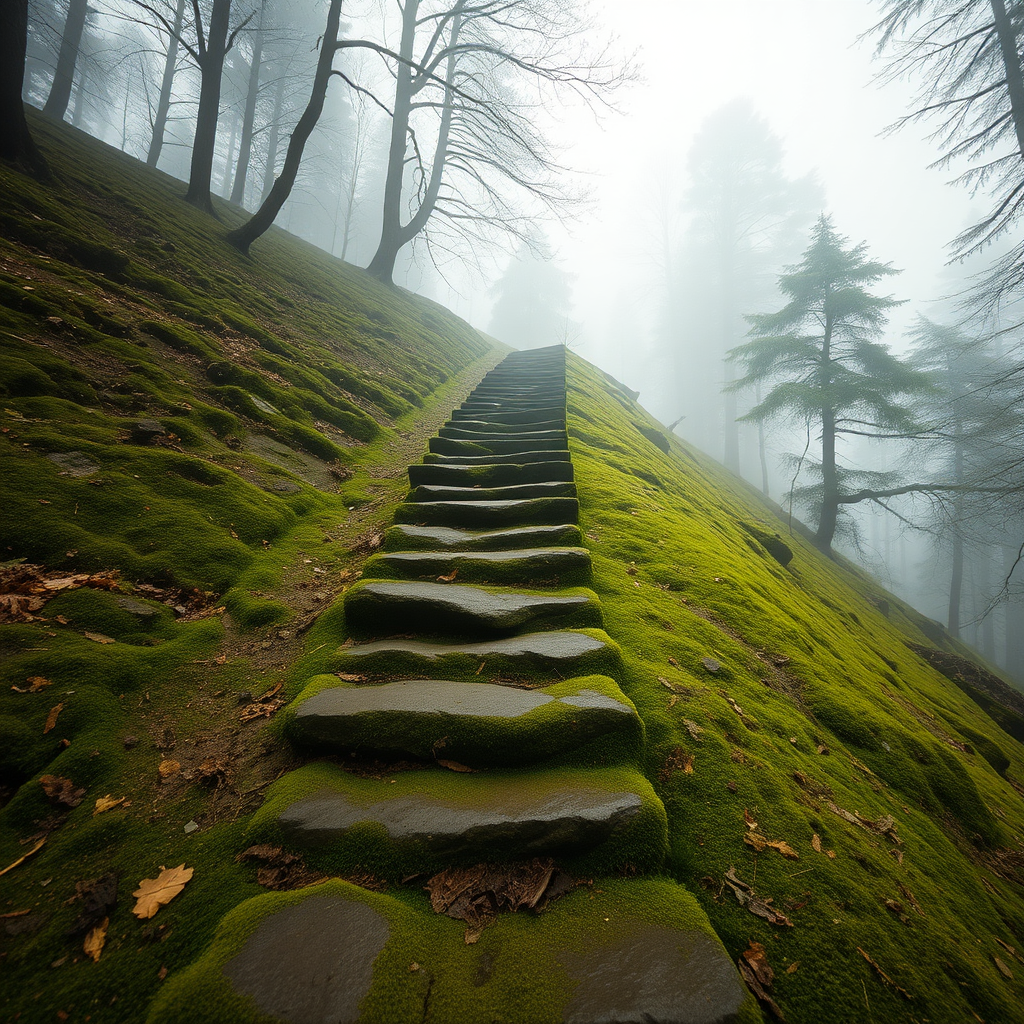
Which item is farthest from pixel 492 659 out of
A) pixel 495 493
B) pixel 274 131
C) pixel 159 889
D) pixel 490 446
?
pixel 274 131

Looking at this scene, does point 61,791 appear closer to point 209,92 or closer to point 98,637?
point 98,637

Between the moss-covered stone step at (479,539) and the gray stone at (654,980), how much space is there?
249 cm

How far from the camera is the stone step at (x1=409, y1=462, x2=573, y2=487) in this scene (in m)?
4.75

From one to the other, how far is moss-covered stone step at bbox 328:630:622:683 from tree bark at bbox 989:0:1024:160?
40.6 feet

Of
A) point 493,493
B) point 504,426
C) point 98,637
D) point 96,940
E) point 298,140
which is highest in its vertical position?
point 298,140

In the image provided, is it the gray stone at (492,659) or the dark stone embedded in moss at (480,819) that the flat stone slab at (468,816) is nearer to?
the dark stone embedded in moss at (480,819)

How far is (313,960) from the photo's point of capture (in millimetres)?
1258

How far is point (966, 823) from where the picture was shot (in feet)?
8.75

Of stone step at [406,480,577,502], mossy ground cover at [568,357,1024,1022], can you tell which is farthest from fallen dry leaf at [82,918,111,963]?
stone step at [406,480,577,502]

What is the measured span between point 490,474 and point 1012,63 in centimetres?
1234

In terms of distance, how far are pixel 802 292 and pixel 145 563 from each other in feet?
61.3

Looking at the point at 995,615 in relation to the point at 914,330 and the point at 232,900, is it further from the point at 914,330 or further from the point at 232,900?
the point at 232,900

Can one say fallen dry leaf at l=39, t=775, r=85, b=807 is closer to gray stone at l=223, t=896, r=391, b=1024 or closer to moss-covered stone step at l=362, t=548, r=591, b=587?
gray stone at l=223, t=896, r=391, b=1024

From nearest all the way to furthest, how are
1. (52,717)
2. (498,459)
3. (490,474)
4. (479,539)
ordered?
(52,717), (479,539), (490,474), (498,459)
